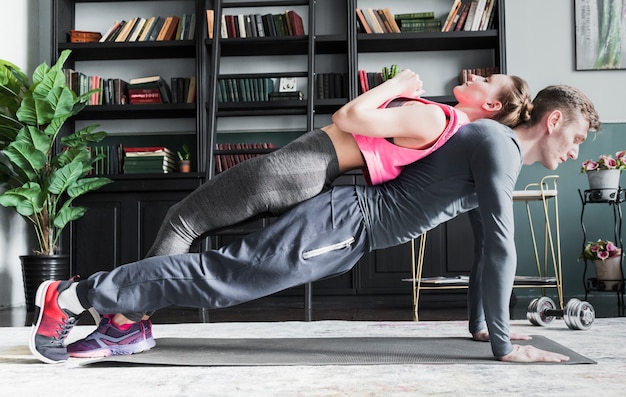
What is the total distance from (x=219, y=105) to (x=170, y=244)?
108 inches

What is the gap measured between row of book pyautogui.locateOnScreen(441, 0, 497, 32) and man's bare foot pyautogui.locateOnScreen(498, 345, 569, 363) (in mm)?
3209

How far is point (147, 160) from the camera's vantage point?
4.54 m

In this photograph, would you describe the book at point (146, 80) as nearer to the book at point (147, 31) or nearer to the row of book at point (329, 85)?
the book at point (147, 31)

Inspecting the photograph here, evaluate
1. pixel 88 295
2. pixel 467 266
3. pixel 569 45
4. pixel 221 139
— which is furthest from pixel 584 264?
pixel 88 295

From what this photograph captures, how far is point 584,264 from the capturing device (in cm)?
478

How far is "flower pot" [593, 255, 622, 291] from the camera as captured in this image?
423cm

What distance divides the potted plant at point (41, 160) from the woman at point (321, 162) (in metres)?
2.39

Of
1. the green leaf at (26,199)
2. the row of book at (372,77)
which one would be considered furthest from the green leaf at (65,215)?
the row of book at (372,77)

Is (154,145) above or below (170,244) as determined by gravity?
above

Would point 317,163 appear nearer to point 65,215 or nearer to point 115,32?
point 65,215

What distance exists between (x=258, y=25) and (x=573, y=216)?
2550mm

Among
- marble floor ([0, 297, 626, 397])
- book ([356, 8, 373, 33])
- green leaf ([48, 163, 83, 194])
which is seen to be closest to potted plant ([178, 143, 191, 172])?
green leaf ([48, 163, 83, 194])

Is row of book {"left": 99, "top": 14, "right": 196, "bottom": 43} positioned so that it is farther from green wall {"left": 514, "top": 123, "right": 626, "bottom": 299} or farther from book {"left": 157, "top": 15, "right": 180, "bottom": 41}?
green wall {"left": 514, "top": 123, "right": 626, "bottom": 299}

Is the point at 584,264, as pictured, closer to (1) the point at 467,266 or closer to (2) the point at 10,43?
(1) the point at 467,266
